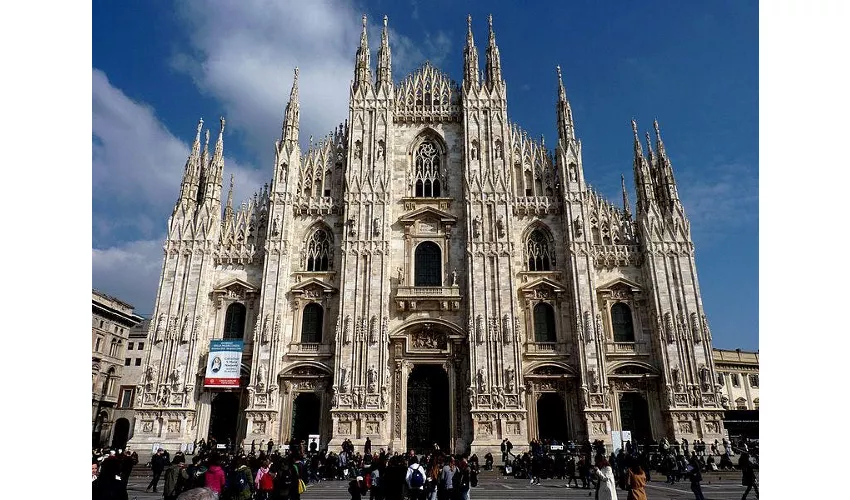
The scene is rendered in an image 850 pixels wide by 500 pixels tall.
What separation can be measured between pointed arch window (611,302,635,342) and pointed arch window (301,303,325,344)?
15.1 m

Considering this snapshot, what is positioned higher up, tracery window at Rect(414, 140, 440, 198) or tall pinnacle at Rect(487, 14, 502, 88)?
tall pinnacle at Rect(487, 14, 502, 88)

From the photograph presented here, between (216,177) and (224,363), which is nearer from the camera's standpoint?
(224,363)

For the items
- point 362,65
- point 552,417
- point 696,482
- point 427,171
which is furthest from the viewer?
point 362,65

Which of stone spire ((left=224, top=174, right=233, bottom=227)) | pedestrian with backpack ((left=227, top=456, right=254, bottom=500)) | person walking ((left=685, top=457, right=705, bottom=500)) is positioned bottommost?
person walking ((left=685, top=457, right=705, bottom=500))

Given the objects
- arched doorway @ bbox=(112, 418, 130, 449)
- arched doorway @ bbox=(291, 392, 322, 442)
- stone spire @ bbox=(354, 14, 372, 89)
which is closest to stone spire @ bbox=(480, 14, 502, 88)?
stone spire @ bbox=(354, 14, 372, 89)

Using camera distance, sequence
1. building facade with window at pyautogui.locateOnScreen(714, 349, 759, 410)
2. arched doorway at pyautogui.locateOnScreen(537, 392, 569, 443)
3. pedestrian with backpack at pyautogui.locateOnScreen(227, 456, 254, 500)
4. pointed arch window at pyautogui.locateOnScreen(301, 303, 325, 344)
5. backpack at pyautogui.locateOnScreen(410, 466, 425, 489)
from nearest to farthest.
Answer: pedestrian with backpack at pyautogui.locateOnScreen(227, 456, 254, 500) < backpack at pyautogui.locateOnScreen(410, 466, 425, 489) < arched doorway at pyautogui.locateOnScreen(537, 392, 569, 443) < pointed arch window at pyautogui.locateOnScreen(301, 303, 325, 344) < building facade with window at pyautogui.locateOnScreen(714, 349, 759, 410)

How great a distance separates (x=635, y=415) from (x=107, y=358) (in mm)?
40192

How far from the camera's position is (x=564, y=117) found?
31703 mm

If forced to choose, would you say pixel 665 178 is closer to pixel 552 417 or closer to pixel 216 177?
pixel 552 417

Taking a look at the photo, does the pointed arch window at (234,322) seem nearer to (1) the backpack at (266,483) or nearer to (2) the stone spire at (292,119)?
(2) the stone spire at (292,119)

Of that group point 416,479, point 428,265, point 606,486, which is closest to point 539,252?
point 428,265

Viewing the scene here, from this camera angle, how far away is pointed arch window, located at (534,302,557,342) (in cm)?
2778

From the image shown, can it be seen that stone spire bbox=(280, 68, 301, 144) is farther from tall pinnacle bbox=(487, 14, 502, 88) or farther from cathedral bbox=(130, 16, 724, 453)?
tall pinnacle bbox=(487, 14, 502, 88)
